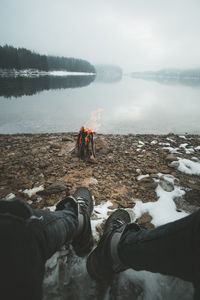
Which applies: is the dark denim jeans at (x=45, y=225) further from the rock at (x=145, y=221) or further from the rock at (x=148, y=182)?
the rock at (x=148, y=182)

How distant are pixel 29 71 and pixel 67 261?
75544 mm

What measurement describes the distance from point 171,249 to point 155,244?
11 centimetres

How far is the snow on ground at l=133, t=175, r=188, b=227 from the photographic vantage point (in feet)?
7.39

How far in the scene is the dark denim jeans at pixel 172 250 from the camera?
2.88 ft

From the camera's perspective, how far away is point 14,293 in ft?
2.19

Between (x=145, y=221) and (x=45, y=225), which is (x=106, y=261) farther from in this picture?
(x=145, y=221)

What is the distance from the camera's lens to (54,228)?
1.18 meters

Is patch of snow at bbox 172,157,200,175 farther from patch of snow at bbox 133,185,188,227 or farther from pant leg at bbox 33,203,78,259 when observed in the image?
pant leg at bbox 33,203,78,259

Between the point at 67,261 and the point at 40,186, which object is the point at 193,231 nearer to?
the point at 67,261

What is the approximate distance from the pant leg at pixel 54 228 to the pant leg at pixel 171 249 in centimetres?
57

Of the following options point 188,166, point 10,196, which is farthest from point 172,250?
point 188,166

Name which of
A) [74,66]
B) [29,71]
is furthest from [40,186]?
[74,66]

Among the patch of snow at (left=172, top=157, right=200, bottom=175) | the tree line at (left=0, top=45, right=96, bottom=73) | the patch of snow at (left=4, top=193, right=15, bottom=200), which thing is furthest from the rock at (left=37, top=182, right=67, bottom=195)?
the tree line at (left=0, top=45, right=96, bottom=73)

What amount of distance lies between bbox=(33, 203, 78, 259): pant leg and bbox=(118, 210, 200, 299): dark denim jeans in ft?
1.89
